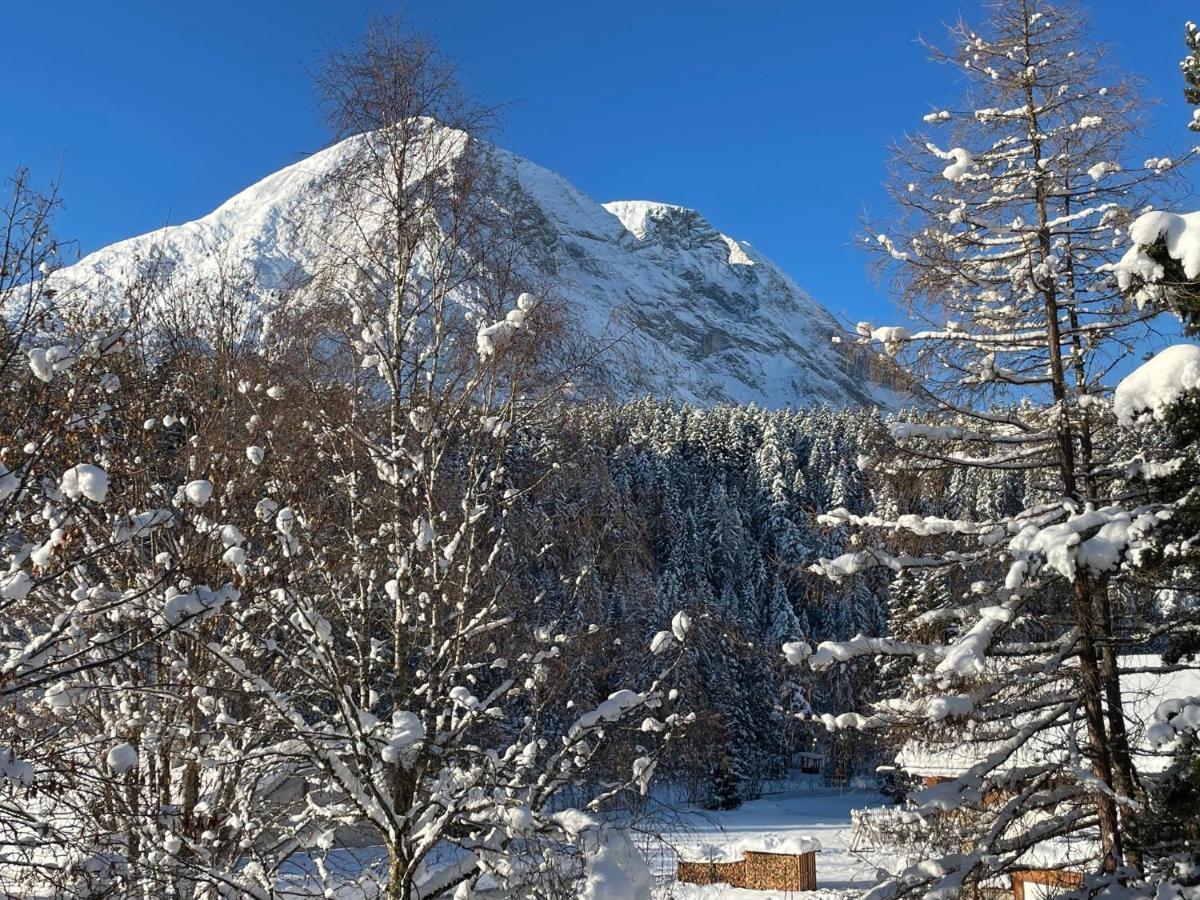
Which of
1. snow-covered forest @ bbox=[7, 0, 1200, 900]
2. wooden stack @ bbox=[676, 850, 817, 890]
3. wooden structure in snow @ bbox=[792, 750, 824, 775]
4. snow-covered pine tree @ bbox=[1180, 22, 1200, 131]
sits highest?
snow-covered pine tree @ bbox=[1180, 22, 1200, 131]

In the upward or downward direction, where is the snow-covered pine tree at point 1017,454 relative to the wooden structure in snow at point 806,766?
upward

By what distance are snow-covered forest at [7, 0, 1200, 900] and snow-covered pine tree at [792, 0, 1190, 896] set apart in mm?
33

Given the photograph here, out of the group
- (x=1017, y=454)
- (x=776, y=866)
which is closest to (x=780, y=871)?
(x=776, y=866)

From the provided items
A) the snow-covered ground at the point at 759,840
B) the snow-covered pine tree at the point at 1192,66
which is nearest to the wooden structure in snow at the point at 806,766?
the snow-covered ground at the point at 759,840

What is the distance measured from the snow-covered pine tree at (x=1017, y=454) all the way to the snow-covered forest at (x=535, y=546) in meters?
0.03

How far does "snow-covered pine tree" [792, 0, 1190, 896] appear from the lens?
5691mm

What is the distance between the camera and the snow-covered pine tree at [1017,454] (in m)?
5.69

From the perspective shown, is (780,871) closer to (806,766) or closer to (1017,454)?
(1017,454)

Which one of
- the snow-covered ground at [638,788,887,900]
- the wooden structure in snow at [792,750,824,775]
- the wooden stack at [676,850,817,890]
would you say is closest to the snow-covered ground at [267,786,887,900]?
the snow-covered ground at [638,788,887,900]

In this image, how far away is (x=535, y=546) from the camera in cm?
580

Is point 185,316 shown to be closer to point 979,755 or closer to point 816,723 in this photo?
point 816,723

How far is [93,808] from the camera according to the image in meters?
5.23

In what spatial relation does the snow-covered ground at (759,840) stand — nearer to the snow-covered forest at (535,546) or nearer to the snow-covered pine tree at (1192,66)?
the snow-covered forest at (535,546)

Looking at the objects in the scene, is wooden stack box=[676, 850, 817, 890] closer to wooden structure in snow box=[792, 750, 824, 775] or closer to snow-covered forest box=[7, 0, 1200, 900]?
snow-covered forest box=[7, 0, 1200, 900]
